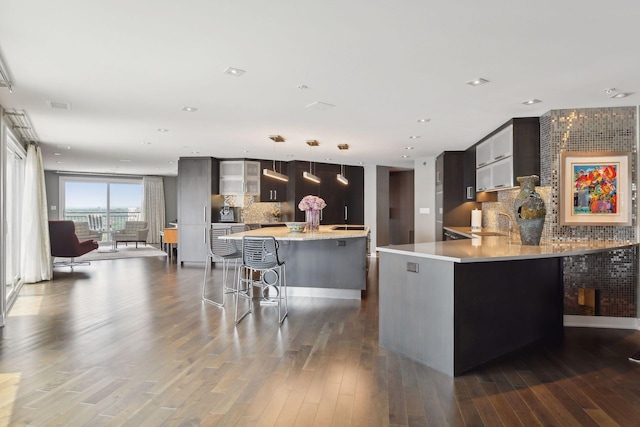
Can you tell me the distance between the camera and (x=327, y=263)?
219 inches

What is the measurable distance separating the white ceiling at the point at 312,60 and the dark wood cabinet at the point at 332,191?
3785 millimetres

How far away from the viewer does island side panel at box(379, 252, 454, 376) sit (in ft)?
9.81

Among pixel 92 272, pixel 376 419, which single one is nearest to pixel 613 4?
pixel 376 419

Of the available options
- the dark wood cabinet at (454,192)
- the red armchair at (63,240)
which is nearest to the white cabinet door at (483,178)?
the dark wood cabinet at (454,192)

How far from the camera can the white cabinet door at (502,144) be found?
16.4 feet

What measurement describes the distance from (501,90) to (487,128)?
1825 mm

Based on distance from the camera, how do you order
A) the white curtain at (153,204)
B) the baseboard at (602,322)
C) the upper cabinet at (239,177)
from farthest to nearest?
the white curtain at (153,204) < the upper cabinet at (239,177) < the baseboard at (602,322)

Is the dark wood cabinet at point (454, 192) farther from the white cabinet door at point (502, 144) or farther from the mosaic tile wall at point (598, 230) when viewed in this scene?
the mosaic tile wall at point (598, 230)

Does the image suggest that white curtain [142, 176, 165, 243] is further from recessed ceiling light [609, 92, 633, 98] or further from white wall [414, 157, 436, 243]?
recessed ceiling light [609, 92, 633, 98]

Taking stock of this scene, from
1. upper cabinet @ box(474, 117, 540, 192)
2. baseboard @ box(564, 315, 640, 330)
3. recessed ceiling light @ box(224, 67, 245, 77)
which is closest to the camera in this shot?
recessed ceiling light @ box(224, 67, 245, 77)

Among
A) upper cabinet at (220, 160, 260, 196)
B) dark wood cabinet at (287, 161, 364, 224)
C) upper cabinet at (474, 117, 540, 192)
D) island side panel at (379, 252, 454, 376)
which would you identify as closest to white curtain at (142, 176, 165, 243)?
upper cabinet at (220, 160, 260, 196)

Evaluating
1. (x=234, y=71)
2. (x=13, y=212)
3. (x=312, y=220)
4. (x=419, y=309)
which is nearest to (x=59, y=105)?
(x=234, y=71)

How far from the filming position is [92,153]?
8.37 meters

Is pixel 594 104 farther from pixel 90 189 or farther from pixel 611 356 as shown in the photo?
pixel 90 189
